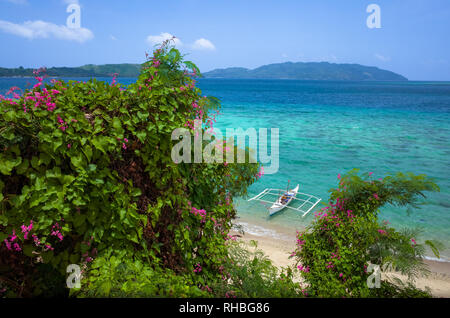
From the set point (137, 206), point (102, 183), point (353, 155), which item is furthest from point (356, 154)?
point (102, 183)

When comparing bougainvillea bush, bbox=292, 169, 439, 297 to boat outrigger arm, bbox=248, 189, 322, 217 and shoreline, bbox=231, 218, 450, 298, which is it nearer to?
shoreline, bbox=231, 218, 450, 298

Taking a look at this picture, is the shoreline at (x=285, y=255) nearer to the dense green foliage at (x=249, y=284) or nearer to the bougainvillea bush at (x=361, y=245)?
the bougainvillea bush at (x=361, y=245)

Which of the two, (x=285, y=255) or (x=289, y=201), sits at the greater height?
(x=289, y=201)

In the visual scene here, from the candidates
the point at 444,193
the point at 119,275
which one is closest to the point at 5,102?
the point at 119,275

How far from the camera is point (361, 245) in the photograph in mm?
4414

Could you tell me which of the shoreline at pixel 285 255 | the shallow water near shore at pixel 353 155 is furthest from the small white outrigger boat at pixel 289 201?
the shoreline at pixel 285 255

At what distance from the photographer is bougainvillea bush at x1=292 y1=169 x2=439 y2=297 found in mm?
4258

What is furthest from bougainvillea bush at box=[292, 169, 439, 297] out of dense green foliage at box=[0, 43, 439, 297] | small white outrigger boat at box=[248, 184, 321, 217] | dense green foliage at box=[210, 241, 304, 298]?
small white outrigger boat at box=[248, 184, 321, 217]

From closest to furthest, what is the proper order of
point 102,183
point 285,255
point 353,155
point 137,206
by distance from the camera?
point 102,183
point 137,206
point 285,255
point 353,155

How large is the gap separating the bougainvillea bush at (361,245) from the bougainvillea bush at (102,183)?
1.71 m

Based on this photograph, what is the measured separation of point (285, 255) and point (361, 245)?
6.36 m

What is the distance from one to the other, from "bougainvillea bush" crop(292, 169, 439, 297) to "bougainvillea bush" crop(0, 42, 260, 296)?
1.71m

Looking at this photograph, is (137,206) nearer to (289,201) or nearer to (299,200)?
(289,201)
